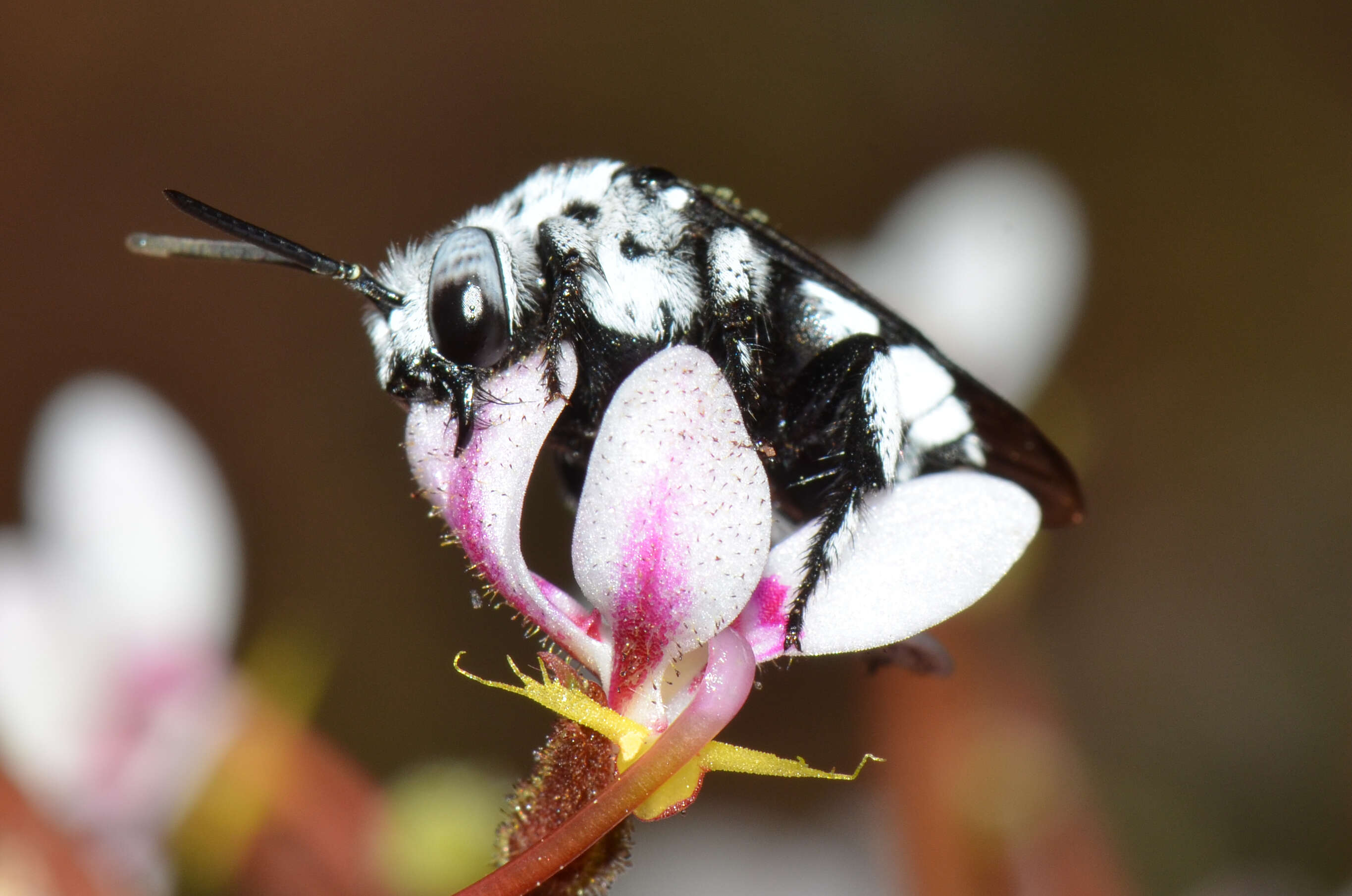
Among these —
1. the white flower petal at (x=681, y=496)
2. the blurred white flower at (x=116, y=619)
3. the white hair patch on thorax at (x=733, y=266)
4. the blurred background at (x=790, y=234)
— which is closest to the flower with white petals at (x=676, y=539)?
the white flower petal at (x=681, y=496)

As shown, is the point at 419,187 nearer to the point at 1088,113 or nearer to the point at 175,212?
the point at 175,212

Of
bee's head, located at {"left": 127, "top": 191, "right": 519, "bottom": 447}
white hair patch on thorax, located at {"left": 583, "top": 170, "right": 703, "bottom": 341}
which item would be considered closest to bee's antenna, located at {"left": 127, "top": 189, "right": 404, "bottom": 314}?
bee's head, located at {"left": 127, "top": 191, "right": 519, "bottom": 447}

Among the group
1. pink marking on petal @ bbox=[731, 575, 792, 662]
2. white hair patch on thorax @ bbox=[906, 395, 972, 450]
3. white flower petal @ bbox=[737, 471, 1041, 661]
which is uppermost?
white hair patch on thorax @ bbox=[906, 395, 972, 450]

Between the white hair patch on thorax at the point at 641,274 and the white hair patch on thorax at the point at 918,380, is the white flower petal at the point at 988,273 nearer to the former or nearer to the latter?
the white hair patch on thorax at the point at 918,380

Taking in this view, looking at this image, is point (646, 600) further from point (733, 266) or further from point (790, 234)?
point (790, 234)

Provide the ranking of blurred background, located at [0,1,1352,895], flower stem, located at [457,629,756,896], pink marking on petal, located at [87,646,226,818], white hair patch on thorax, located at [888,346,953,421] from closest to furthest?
flower stem, located at [457,629,756,896] < white hair patch on thorax, located at [888,346,953,421] < pink marking on petal, located at [87,646,226,818] < blurred background, located at [0,1,1352,895]

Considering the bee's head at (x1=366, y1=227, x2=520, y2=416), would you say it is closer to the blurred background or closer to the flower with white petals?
the flower with white petals

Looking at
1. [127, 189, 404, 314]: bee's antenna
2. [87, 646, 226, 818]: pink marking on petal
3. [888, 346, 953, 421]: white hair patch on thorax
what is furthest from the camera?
[87, 646, 226, 818]: pink marking on petal

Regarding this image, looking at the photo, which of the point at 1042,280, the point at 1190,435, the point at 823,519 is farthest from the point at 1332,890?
the point at 823,519
